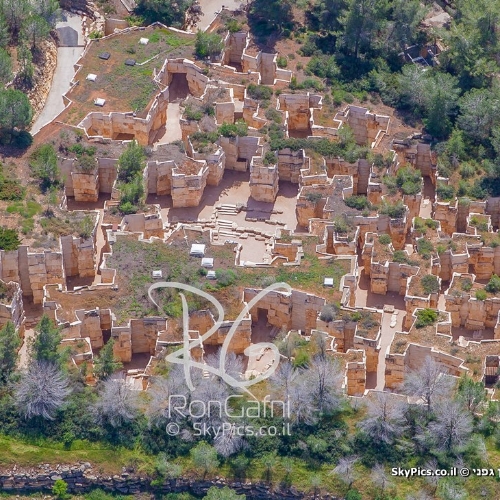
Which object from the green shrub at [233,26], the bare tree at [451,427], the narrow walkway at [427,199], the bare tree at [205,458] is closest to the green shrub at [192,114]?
the green shrub at [233,26]

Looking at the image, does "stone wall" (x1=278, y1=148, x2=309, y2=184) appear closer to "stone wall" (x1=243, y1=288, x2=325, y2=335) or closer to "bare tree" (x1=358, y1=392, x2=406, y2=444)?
"stone wall" (x1=243, y1=288, x2=325, y2=335)

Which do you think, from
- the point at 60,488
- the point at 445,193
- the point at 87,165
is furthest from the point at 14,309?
the point at 445,193

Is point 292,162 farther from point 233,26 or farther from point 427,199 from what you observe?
point 233,26

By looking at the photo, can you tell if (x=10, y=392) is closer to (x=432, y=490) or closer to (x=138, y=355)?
(x=138, y=355)

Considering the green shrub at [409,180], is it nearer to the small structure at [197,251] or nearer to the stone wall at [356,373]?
the small structure at [197,251]

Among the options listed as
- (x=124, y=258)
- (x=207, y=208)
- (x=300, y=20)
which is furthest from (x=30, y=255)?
(x=300, y=20)
